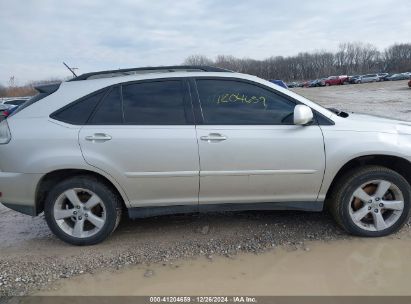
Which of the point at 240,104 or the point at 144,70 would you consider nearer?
the point at 240,104

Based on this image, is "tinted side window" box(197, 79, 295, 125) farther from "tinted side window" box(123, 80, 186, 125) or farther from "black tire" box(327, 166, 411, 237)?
"black tire" box(327, 166, 411, 237)

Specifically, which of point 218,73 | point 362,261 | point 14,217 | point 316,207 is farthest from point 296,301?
point 14,217

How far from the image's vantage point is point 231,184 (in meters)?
3.31

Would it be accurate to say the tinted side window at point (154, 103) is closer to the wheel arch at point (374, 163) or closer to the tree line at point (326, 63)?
the wheel arch at point (374, 163)

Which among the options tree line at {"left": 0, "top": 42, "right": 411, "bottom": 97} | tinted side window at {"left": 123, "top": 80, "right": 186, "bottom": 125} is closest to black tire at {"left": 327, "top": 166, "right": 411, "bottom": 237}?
tinted side window at {"left": 123, "top": 80, "right": 186, "bottom": 125}

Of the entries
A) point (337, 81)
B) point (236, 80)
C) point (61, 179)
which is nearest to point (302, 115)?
point (236, 80)

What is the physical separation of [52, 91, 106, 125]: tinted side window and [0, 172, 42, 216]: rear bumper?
23.7 inches

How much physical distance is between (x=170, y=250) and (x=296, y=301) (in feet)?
4.31

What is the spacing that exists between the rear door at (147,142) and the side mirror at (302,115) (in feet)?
3.12

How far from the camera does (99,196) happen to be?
3.37 m

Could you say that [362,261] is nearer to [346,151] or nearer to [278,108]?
[346,151]

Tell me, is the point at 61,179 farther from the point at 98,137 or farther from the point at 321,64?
the point at 321,64

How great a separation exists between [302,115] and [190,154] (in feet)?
3.56

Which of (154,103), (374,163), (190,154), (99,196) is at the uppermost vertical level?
(154,103)
